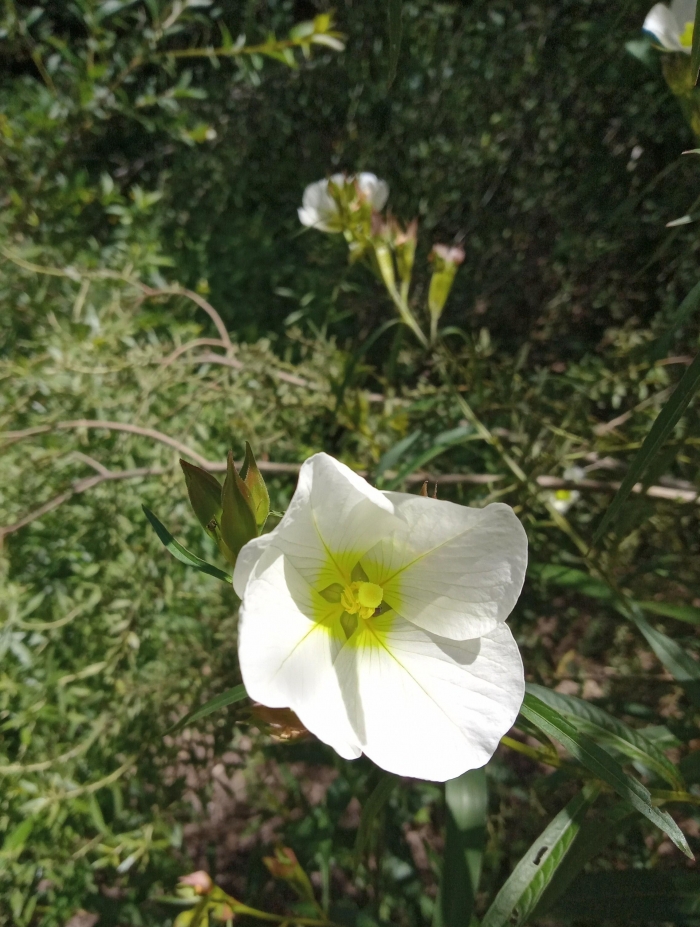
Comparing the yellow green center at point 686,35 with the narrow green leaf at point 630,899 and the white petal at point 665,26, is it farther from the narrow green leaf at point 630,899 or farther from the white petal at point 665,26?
the narrow green leaf at point 630,899

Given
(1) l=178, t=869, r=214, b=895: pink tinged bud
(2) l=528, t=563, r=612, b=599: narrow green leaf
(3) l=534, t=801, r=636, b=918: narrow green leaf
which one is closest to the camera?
(3) l=534, t=801, r=636, b=918: narrow green leaf

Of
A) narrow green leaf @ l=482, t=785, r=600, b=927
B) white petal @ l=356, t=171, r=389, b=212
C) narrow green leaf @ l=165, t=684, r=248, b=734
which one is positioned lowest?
narrow green leaf @ l=482, t=785, r=600, b=927

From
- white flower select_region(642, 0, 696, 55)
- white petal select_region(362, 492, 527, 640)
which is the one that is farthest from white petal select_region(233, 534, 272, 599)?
white flower select_region(642, 0, 696, 55)

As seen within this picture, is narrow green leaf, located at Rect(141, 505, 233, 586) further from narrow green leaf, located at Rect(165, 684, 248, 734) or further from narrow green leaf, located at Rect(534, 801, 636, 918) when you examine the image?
narrow green leaf, located at Rect(534, 801, 636, 918)

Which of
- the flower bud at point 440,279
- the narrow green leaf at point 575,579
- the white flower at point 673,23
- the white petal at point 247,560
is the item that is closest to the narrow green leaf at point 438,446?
the flower bud at point 440,279

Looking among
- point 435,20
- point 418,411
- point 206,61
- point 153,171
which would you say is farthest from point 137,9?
point 418,411

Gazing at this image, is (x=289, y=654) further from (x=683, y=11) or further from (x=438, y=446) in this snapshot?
(x=683, y=11)

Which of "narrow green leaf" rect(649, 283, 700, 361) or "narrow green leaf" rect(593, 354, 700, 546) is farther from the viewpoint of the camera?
"narrow green leaf" rect(649, 283, 700, 361)
